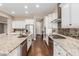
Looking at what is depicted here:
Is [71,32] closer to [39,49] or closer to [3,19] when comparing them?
[39,49]

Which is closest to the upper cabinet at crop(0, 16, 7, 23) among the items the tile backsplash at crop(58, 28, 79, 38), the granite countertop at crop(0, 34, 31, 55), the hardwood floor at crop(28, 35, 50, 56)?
the granite countertop at crop(0, 34, 31, 55)

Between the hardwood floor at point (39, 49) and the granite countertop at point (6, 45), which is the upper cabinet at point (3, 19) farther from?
the hardwood floor at point (39, 49)

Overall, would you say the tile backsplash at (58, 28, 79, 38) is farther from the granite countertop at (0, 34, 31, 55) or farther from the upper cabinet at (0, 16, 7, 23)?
the upper cabinet at (0, 16, 7, 23)

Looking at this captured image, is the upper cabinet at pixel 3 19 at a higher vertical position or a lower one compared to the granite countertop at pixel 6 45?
higher

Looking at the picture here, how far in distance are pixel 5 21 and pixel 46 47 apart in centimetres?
167

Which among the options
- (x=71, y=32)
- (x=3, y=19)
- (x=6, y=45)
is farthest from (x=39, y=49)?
(x=3, y=19)

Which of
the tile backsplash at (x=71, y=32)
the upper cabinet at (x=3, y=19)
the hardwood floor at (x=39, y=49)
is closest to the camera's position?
the upper cabinet at (x=3, y=19)

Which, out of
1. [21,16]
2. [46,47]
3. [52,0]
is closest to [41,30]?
[21,16]

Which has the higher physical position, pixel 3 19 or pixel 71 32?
pixel 3 19

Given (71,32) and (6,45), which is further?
(71,32)

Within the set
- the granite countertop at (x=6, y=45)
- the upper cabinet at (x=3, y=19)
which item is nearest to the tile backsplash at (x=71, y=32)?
the granite countertop at (x=6, y=45)

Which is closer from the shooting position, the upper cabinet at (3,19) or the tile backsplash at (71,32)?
the upper cabinet at (3,19)

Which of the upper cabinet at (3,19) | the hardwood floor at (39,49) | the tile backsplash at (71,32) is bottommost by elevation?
the hardwood floor at (39,49)

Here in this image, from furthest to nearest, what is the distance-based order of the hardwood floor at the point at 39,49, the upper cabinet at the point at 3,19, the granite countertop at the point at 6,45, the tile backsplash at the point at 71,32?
the tile backsplash at the point at 71,32, the hardwood floor at the point at 39,49, the upper cabinet at the point at 3,19, the granite countertop at the point at 6,45
